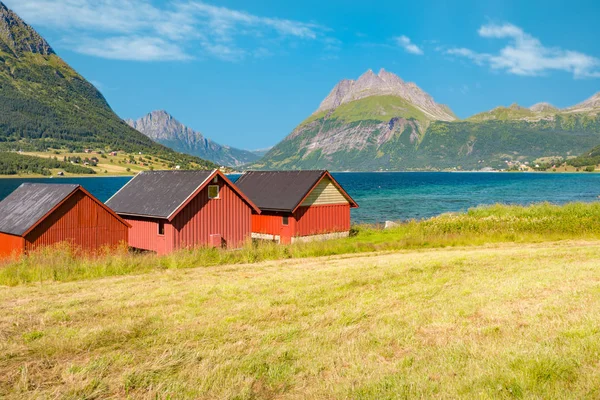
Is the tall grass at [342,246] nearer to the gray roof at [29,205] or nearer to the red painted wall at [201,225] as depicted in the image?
the gray roof at [29,205]

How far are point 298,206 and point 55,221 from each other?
1779 centimetres

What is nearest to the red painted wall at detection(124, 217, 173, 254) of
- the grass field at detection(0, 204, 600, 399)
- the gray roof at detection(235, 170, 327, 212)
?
the gray roof at detection(235, 170, 327, 212)

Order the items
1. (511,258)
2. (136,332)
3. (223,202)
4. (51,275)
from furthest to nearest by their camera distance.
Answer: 1. (223,202)
2. (511,258)
3. (51,275)
4. (136,332)

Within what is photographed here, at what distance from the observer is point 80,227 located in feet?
93.1

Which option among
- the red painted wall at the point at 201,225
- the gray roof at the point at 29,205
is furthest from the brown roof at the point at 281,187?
the gray roof at the point at 29,205

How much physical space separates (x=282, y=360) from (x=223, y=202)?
1029 inches

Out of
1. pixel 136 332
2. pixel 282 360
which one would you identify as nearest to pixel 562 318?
pixel 282 360

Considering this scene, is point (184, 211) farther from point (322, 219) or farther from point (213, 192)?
point (322, 219)

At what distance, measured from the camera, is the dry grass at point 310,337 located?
25.1ft

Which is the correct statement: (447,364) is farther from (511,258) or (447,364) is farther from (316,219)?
(316,219)

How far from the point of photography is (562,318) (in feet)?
35.5

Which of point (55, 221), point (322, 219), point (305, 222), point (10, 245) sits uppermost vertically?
point (55, 221)

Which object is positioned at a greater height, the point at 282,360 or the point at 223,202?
the point at 223,202

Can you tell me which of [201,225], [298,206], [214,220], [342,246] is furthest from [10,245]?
[298,206]
